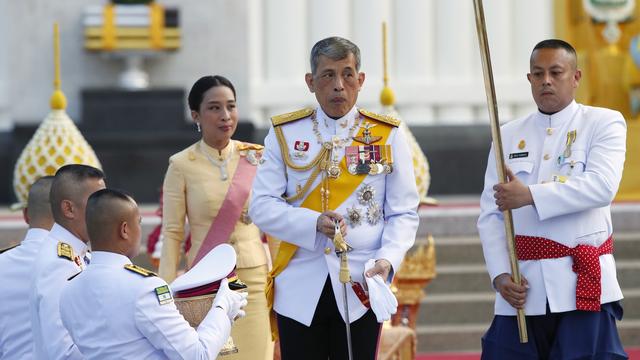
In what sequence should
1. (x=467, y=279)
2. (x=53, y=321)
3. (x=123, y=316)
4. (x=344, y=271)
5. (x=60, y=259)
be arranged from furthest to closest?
(x=467, y=279) → (x=344, y=271) → (x=60, y=259) → (x=53, y=321) → (x=123, y=316)

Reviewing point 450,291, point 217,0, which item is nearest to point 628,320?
point 450,291

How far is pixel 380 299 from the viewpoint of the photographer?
473cm

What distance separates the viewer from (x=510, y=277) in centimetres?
507

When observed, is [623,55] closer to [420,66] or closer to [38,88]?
[420,66]

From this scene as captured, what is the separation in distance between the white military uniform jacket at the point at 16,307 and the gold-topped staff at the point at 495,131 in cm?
165

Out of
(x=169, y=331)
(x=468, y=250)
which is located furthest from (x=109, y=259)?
(x=468, y=250)

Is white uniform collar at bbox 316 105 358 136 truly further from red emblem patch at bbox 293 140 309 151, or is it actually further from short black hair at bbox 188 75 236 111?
short black hair at bbox 188 75 236 111

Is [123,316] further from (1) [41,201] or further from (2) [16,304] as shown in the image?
(1) [41,201]

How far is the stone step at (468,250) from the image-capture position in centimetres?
1001

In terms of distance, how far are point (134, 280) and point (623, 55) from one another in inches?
359

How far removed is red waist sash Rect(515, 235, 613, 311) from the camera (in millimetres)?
4934

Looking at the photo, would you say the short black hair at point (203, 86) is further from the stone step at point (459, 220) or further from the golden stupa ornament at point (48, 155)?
the stone step at point (459, 220)

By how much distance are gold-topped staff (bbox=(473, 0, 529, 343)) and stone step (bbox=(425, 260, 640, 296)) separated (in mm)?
4659

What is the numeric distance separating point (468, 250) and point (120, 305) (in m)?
6.05
